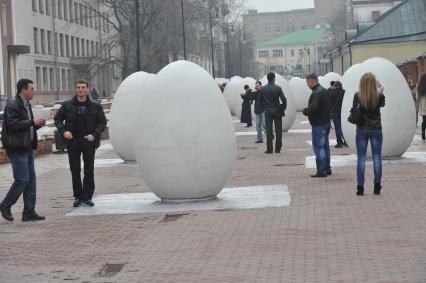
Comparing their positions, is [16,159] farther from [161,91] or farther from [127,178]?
[127,178]

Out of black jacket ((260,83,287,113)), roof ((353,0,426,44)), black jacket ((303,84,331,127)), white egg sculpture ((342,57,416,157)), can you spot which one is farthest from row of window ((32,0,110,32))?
black jacket ((303,84,331,127))

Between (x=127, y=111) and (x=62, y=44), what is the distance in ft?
209

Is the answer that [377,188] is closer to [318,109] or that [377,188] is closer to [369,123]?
[369,123]

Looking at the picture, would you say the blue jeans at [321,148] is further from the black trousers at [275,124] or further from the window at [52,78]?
the window at [52,78]

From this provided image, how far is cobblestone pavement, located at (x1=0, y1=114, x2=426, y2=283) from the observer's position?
27.5 ft

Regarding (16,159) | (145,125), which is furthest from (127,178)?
(16,159)

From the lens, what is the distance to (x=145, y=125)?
44.5 feet

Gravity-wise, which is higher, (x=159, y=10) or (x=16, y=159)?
(x=159, y=10)

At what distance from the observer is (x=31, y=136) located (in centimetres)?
1218

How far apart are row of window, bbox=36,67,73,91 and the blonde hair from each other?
63.9 metres

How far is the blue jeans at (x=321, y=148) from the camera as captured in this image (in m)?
16.2

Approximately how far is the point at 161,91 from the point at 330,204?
2875 millimetres

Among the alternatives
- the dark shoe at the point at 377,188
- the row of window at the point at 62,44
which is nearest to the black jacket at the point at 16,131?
the dark shoe at the point at 377,188

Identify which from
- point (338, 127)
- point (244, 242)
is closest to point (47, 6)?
point (338, 127)
